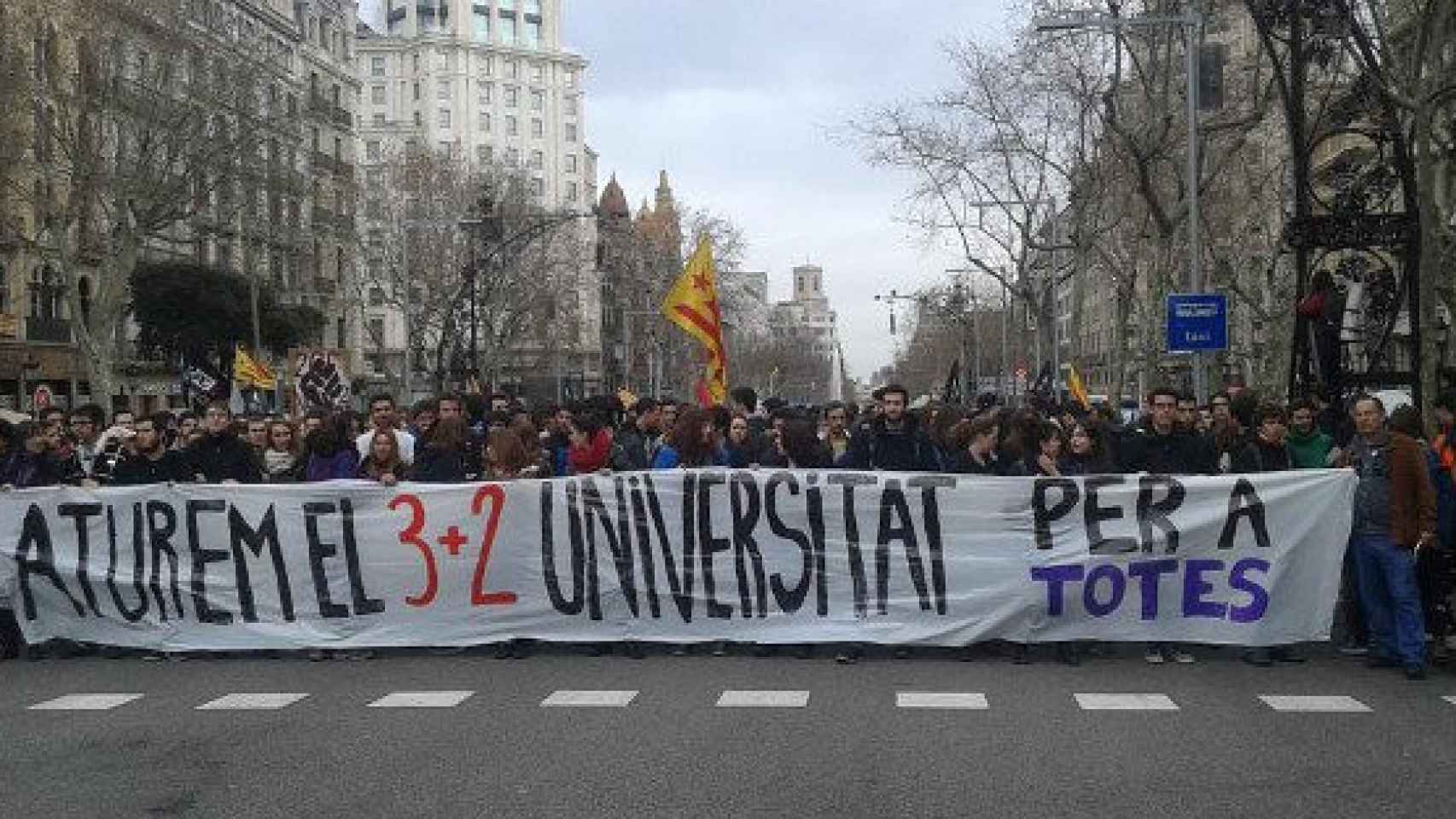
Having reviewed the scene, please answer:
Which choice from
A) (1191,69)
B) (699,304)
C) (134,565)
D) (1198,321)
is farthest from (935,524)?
(1191,69)

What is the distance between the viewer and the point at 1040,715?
26.8ft

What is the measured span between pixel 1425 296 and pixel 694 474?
951 cm

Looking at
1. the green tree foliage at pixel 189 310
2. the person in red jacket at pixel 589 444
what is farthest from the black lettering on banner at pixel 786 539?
the green tree foliage at pixel 189 310

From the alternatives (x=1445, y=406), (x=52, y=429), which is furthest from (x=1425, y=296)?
(x=52, y=429)

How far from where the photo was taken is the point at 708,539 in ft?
34.7

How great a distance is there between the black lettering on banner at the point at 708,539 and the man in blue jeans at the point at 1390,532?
13.1 ft

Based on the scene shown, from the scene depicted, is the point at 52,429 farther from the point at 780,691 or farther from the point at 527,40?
the point at 527,40

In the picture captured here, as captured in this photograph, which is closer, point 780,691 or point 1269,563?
point 780,691

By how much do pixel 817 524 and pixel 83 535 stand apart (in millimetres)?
5107

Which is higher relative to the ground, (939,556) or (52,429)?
(52,429)

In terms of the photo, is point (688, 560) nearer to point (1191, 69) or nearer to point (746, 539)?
Result: point (746, 539)

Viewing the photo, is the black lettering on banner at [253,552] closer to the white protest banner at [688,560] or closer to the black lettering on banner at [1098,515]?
the white protest banner at [688,560]

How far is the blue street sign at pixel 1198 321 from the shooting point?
20.2 meters

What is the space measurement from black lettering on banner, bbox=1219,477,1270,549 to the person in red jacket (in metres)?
4.79
